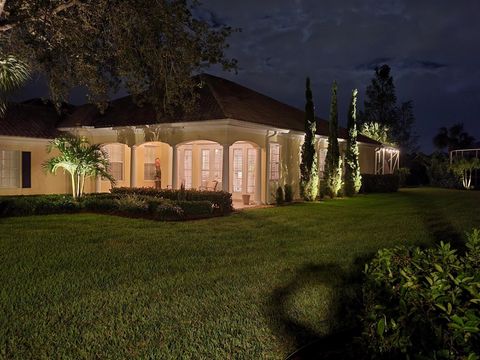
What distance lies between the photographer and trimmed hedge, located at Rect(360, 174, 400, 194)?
27672mm

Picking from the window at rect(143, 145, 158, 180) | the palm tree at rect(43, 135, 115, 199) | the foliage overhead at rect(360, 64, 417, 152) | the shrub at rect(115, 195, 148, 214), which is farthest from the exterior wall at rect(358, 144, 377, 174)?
the shrub at rect(115, 195, 148, 214)

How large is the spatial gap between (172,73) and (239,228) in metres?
4.54

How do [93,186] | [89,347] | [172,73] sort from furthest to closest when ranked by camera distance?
[93,186] < [172,73] < [89,347]

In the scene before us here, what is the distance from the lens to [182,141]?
17656mm

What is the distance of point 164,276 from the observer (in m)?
6.90

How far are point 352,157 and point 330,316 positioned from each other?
2003cm

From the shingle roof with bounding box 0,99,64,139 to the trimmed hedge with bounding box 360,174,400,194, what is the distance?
58.8 feet

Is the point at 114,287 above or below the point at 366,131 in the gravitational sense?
below

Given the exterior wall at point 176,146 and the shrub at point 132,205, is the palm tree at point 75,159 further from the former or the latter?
the exterior wall at point 176,146

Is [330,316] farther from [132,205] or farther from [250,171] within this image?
[250,171]

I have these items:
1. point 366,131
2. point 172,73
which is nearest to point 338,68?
point 366,131

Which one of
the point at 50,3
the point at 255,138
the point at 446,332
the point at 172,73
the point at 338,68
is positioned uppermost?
the point at 338,68

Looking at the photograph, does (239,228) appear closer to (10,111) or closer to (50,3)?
(50,3)

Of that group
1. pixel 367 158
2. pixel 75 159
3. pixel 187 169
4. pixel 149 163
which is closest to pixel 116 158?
pixel 149 163
